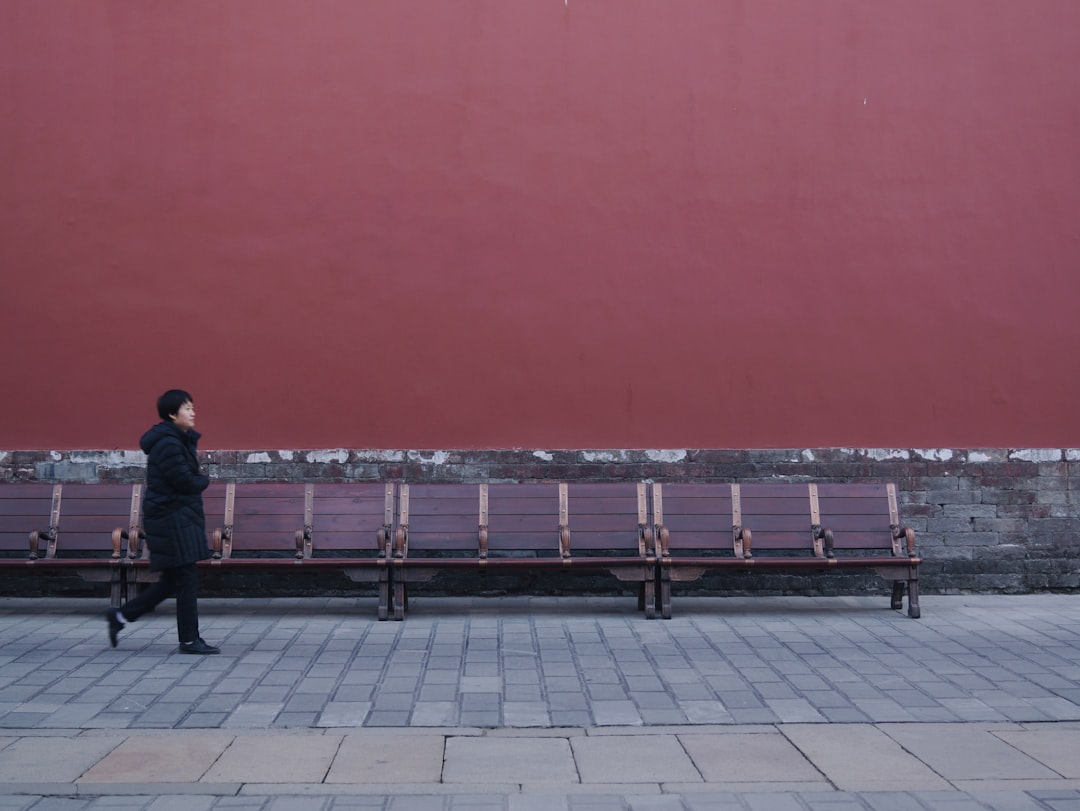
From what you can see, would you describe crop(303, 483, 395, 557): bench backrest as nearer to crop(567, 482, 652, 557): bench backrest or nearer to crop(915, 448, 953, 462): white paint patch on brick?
crop(567, 482, 652, 557): bench backrest

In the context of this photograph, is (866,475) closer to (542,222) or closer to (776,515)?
(776,515)

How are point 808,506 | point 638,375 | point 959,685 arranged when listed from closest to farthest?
point 959,685, point 808,506, point 638,375

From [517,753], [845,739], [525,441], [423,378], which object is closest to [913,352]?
[525,441]

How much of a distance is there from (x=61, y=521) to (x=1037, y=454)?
6.76 m

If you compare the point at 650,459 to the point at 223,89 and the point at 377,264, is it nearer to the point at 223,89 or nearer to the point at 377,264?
the point at 377,264

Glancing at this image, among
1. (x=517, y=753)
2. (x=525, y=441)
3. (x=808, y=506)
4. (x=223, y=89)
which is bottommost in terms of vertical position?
(x=517, y=753)

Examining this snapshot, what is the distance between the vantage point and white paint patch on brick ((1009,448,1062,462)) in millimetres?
7586

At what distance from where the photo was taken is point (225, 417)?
24.2 feet

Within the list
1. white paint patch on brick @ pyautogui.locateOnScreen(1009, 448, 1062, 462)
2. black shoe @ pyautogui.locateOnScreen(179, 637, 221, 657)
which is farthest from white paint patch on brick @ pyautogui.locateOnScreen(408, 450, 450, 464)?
white paint patch on brick @ pyautogui.locateOnScreen(1009, 448, 1062, 462)

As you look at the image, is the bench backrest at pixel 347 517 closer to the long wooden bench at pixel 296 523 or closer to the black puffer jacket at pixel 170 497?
the long wooden bench at pixel 296 523

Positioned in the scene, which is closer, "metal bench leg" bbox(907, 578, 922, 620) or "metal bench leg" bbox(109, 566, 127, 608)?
"metal bench leg" bbox(109, 566, 127, 608)

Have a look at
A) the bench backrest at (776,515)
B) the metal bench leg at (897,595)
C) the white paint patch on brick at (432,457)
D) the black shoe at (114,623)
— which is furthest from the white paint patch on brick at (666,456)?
the black shoe at (114,623)

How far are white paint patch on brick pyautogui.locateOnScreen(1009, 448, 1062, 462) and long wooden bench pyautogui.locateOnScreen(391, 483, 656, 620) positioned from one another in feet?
9.32

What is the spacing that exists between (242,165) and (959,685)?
5655 millimetres
